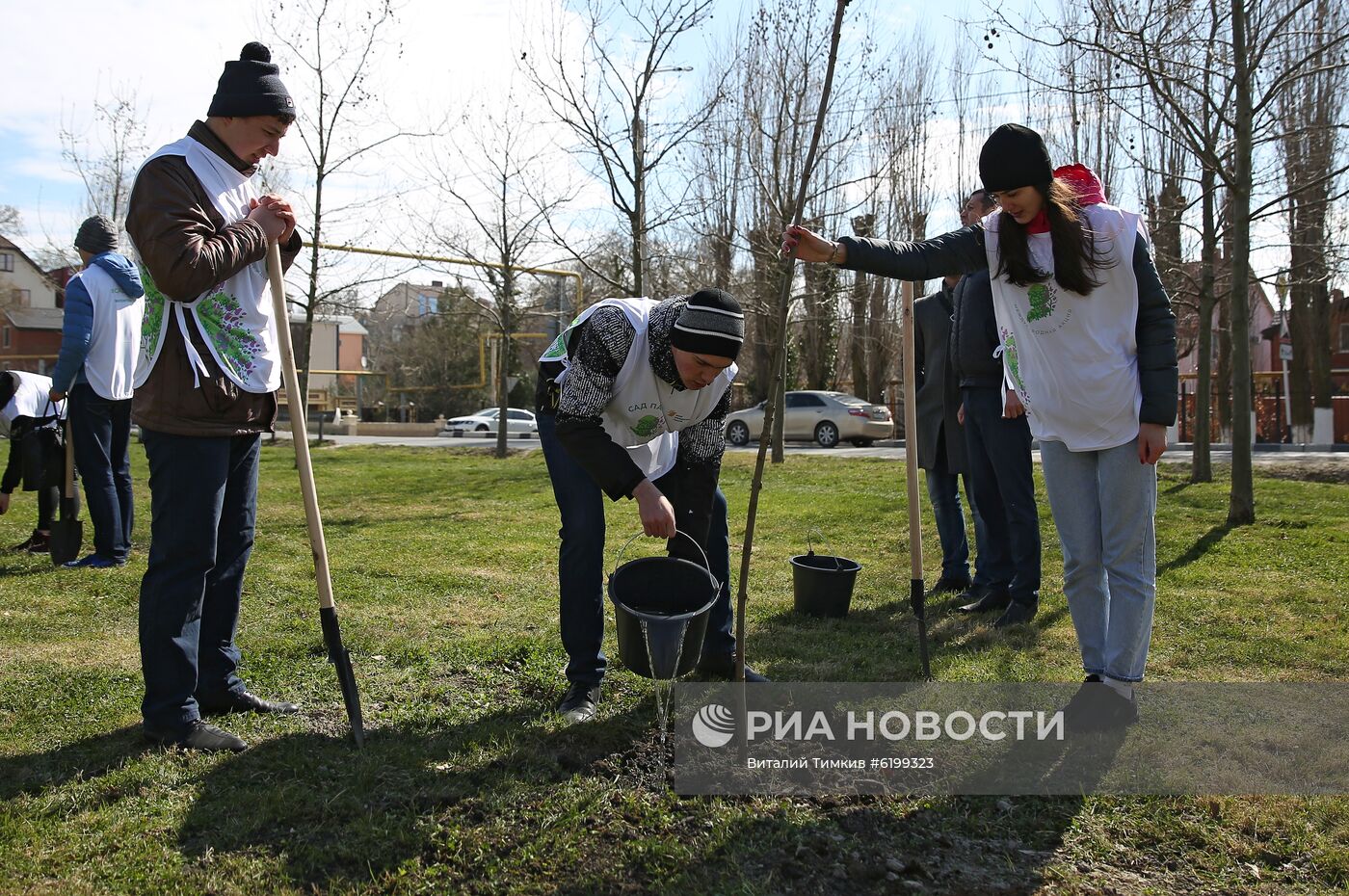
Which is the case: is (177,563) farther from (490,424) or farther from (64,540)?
(490,424)

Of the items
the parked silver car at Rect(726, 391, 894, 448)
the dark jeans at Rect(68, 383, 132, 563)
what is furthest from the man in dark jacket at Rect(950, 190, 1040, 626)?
the parked silver car at Rect(726, 391, 894, 448)

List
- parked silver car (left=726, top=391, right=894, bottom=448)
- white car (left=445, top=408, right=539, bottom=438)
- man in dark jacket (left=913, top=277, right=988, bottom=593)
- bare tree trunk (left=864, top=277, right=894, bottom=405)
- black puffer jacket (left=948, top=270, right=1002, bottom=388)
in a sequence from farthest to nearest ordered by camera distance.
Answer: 1. white car (left=445, top=408, right=539, bottom=438)
2. bare tree trunk (left=864, top=277, right=894, bottom=405)
3. parked silver car (left=726, top=391, right=894, bottom=448)
4. man in dark jacket (left=913, top=277, right=988, bottom=593)
5. black puffer jacket (left=948, top=270, right=1002, bottom=388)

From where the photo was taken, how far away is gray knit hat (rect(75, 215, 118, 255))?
5309mm

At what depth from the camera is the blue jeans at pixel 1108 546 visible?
3047 mm

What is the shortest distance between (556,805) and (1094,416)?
1997 millimetres

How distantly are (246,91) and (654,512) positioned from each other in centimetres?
175

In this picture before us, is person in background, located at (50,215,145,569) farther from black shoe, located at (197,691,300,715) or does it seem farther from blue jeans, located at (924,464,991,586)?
blue jeans, located at (924,464,991,586)

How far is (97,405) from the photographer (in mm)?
5477

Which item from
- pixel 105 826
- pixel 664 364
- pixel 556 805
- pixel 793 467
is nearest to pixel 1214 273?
pixel 793 467

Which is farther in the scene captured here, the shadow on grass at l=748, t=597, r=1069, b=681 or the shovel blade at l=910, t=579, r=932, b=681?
the shadow on grass at l=748, t=597, r=1069, b=681

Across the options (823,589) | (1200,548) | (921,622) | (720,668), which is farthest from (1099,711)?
(1200,548)

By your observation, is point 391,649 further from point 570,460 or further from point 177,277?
point 177,277

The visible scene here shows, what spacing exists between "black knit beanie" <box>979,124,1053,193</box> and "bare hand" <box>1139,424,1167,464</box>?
2.72 feet

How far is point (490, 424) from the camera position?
31.9m
